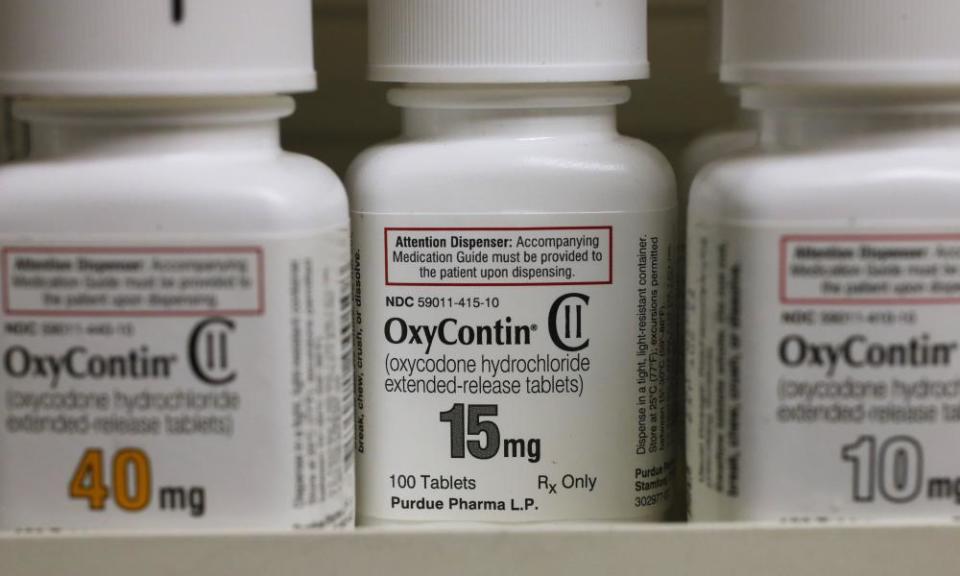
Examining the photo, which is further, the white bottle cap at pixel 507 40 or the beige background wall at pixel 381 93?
the beige background wall at pixel 381 93

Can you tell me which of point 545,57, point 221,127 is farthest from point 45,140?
point 545,57

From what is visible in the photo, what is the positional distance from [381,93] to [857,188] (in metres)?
0.36

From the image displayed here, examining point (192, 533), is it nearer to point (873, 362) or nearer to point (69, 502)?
point (69, 502)

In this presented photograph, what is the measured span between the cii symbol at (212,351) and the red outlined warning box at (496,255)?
81 mm

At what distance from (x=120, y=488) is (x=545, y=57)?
9.3 inches

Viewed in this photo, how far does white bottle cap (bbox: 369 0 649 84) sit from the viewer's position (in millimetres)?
526

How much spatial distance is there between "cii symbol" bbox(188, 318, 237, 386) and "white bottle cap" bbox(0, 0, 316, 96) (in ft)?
0.28

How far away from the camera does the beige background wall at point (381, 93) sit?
758 mm

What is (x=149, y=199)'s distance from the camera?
18.5 inches

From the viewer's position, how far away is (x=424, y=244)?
1.72 ft

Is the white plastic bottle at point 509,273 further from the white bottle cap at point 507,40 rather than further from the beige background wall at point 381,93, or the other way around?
the beige background wall at point 381,93

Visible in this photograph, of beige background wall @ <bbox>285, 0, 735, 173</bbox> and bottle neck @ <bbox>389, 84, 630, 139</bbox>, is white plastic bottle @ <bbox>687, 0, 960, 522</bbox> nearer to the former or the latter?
bottle neck @ <bbox>389, 84, 630, 139</bbox>

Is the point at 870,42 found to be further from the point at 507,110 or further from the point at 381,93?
the point at 381,93

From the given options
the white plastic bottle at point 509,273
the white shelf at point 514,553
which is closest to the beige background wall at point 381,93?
the white plastic bottle at point 509,273
